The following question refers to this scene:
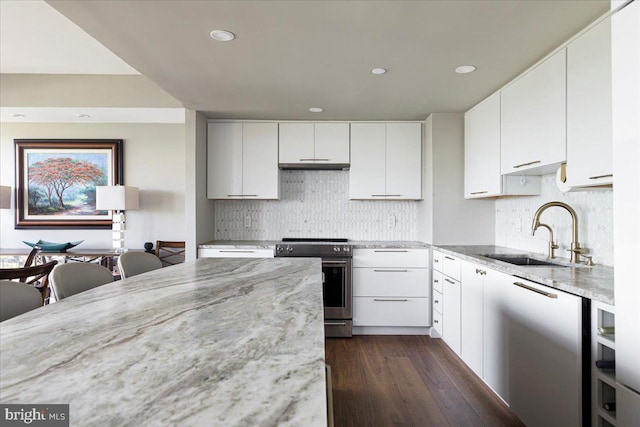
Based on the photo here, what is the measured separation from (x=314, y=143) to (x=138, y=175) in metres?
2.36

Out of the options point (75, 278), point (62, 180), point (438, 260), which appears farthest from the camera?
point (62, 180)

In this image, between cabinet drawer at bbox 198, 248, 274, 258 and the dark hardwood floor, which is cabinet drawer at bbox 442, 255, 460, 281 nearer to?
the dark hardwood floor

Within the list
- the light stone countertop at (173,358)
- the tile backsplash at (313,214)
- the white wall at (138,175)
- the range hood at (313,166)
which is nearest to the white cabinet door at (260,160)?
the range hood at (313,166)

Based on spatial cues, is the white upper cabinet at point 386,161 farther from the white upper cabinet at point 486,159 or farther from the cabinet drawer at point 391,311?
the cabinet drawer at point 391,311

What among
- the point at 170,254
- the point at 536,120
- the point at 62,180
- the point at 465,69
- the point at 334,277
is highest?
the point at 465,69

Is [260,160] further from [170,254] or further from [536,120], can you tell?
[536,120]

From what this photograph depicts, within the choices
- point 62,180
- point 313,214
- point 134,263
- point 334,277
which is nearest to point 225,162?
point 313,214

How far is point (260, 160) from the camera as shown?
387cm

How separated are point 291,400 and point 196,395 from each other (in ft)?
0.54

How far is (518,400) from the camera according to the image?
1.98 m

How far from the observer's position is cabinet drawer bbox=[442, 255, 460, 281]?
9.53 feet

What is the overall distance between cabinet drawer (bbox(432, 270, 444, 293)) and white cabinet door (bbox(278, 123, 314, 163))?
72.3 inches

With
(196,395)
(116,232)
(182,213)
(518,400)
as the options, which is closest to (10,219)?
(116,232)

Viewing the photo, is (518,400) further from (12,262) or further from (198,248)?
(12,262)
